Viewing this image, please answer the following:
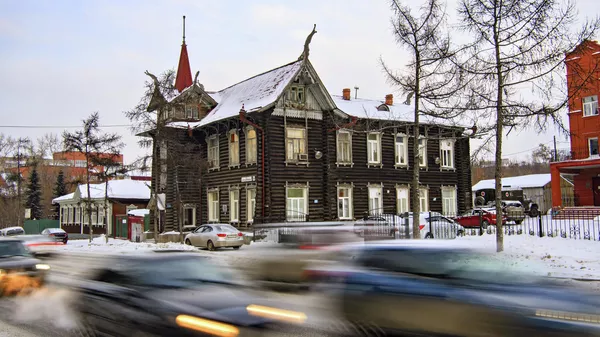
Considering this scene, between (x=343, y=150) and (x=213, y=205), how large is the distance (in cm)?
966

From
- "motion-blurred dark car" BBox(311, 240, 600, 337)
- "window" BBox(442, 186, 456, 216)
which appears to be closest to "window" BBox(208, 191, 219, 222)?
"window" BBox(442, 186, 456, 216)

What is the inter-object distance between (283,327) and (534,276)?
3947 mm

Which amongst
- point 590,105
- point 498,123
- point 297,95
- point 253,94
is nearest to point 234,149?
point 253,94

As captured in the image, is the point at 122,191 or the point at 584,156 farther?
the point at 122,191

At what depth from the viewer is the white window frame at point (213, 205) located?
3488 centimetres

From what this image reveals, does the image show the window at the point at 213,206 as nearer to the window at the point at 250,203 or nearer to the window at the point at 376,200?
the window at the point at 250,203

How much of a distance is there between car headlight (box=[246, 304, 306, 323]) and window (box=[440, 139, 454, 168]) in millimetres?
31434

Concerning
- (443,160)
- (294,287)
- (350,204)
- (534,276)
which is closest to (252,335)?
(534,276)

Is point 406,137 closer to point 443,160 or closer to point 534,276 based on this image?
point 443,160

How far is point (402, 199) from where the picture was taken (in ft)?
120

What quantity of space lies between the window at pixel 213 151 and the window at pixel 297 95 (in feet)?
20.4

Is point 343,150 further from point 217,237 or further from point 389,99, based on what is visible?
point 217,237

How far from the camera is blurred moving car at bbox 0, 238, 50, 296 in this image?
37.8ft

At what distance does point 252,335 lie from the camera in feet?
19.9
